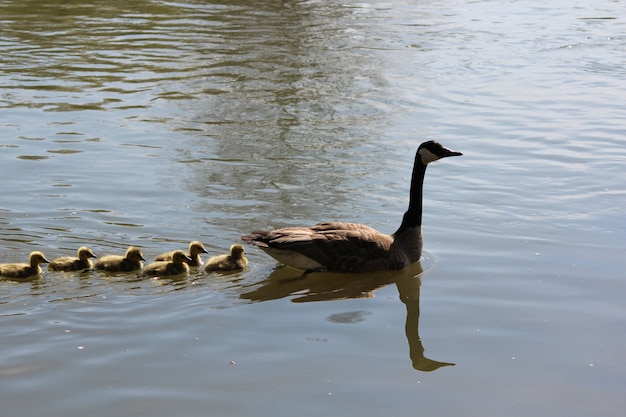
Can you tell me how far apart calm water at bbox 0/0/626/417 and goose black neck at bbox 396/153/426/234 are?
0.48m

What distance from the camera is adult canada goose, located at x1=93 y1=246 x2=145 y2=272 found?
34.0 feet

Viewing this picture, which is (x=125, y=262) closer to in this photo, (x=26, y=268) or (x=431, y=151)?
(x=26, y=268)

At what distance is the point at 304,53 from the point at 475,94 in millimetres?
4958

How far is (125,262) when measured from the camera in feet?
34.0

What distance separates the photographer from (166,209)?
40.5 feet

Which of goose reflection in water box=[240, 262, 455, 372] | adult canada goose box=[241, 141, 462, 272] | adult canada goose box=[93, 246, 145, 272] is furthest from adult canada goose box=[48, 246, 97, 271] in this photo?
goose reflection in water box=[240, 262, 455, 372]

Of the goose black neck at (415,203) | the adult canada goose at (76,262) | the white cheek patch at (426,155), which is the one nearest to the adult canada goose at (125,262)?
the adult canada goose at (76,262)

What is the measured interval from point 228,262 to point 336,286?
116 centimetres

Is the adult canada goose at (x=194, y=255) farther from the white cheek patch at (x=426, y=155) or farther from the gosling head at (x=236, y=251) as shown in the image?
the white cheek patch at (x=426, y=155)

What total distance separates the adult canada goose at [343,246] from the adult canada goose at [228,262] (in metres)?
0.18

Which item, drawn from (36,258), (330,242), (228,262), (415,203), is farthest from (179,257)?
(415,203)

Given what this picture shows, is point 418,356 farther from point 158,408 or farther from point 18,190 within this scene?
point 18,190

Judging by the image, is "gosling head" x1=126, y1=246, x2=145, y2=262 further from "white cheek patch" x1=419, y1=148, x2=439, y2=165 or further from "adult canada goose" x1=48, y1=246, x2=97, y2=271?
"white cheek patch" x1=419, y1=148, x2=439, y2=165

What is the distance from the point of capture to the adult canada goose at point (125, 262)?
10.4 m
